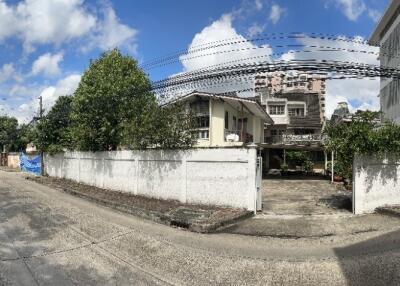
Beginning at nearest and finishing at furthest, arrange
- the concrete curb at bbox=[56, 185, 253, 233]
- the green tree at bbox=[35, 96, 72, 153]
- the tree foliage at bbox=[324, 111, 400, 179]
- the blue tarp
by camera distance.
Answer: the concrete curb at bbox=[56, 185, 253, 233]
the tree foliage at bbox=[324, 111, 400, 179]
the green tree at bbox=[35, 96, 72, 153]
the blue tarp

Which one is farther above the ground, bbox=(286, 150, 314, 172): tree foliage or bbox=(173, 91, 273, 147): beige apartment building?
bbox=(173, 91, 273, 147): beige apartment building

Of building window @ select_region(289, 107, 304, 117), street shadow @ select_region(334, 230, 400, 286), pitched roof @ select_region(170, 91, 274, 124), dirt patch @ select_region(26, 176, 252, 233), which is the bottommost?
street shadow @ select_region(334, 230, 400, 286)

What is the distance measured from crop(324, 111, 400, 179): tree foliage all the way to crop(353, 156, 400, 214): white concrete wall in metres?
0.32

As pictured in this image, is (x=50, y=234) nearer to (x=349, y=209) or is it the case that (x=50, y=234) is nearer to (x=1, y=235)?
(x=1, y=235)

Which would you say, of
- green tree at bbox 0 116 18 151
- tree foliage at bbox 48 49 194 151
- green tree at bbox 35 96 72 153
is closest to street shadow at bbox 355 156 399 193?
tree foliage at bbox 48 49 194 151

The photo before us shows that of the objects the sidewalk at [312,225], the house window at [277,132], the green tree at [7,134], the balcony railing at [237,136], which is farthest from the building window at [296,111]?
the green tree at [7,134]

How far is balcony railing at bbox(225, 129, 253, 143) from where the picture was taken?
1104 inches

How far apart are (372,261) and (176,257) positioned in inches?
136

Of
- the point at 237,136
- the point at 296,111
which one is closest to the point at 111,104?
the point at 237,136

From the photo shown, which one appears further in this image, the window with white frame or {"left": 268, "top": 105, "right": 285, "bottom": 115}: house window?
the window with white frame

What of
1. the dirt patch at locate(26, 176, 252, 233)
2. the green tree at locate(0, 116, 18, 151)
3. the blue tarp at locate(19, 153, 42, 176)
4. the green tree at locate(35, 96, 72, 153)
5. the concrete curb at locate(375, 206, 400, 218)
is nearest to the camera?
the dirt patch at locate(26, 176, 252, 233)

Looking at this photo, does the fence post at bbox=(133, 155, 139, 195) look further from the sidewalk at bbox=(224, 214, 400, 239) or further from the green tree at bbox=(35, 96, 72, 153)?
the green tree at bbox=(35, 96, 72, 153)

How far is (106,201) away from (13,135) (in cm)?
5277

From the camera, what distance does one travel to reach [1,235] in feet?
31.5
